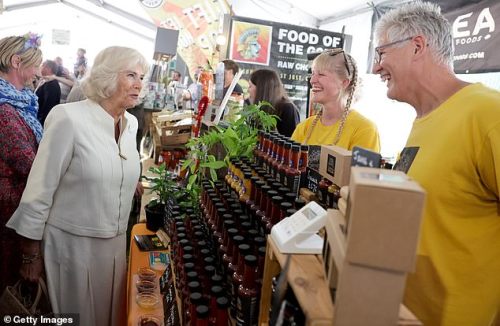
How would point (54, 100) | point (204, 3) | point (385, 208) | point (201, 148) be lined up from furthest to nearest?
point (204, 3) < point (54, 100) < point (201, 148) < point (385, 208)

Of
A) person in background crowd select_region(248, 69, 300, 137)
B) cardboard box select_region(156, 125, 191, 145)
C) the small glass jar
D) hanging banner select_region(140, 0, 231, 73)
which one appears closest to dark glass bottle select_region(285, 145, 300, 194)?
the small glass jar

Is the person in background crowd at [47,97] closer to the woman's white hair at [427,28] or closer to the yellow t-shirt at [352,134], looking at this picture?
the yellow t-shirt at [352,134]

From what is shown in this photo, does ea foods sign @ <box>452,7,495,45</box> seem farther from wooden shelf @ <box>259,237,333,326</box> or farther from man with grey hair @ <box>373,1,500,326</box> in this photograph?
wooden shelf @ <box>259,237,333,326</box>

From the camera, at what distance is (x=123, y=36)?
50.6ft

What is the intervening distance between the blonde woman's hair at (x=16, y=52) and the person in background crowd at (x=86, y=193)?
73cm

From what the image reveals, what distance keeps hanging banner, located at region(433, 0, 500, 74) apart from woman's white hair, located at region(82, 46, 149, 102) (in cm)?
284

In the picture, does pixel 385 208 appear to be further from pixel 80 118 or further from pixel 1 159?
pixel 1 159

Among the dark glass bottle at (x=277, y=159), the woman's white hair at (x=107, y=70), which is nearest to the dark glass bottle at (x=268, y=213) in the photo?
the dark glass bottle at (x=277, y=159)

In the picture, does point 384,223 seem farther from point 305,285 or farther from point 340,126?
point 340,126

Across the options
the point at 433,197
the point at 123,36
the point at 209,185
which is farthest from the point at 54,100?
the point at 123,36

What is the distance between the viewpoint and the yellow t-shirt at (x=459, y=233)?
1.23m

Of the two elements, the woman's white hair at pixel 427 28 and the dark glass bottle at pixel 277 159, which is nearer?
the woman's white hair at pixel 427 28

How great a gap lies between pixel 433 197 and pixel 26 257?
6.45 ft

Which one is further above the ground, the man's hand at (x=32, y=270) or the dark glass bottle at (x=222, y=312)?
the dark glass bottle at (x=222, y=312)
